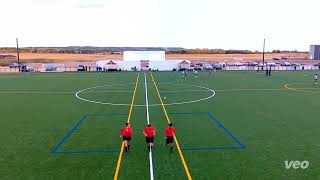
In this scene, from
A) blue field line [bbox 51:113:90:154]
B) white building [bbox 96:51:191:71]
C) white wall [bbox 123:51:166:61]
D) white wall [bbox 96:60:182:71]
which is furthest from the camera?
white wall [bbox 123:51:166:61]

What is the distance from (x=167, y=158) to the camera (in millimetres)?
13906

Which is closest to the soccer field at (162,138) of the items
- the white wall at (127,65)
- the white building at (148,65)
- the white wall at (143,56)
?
the white building at (148,65)

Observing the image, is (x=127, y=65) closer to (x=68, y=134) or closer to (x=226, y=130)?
(x=68, y=134)

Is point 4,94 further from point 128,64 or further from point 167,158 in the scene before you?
point 128,64

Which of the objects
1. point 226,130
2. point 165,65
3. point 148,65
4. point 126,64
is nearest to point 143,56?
point 148,65

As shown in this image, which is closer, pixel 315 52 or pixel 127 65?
pixel 127 65

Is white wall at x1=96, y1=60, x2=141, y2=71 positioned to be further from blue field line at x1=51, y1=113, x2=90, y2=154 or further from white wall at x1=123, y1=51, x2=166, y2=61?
blue field line at x1=51, y1=113, x2=90, y2=154

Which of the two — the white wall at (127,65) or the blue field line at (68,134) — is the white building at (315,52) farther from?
the blue field line at (68,134)

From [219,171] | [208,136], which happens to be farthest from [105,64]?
[219,171]

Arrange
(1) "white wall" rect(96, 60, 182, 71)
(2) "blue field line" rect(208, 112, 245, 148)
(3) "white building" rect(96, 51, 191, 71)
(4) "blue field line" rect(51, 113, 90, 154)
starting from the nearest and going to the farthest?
(4) "blue field line" rect(51, 113, 90, 154) → (2) "blue field line" rect(208, 112, 245, 148) → (3) "white building" rect(96, 51, 191, 71) → (1) "white wall" rect(96, 60, 182, 71)

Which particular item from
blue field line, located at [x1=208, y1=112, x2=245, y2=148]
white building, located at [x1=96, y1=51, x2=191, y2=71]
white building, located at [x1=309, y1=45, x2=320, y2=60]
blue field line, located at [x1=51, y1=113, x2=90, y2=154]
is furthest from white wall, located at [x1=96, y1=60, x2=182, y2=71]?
white building, located at [x1=309, y1=45, x2=320, y2=60]

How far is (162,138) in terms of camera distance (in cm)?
1694

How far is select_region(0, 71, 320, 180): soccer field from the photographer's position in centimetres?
1263

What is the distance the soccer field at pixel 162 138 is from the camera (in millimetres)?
12633
